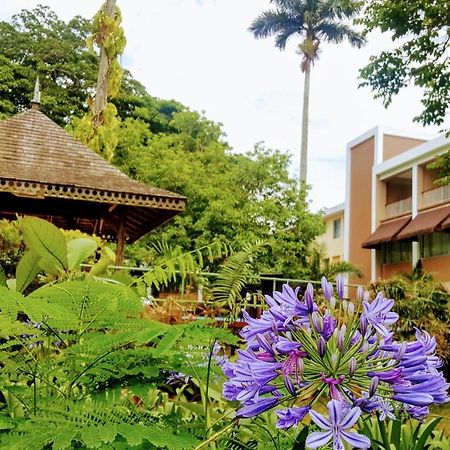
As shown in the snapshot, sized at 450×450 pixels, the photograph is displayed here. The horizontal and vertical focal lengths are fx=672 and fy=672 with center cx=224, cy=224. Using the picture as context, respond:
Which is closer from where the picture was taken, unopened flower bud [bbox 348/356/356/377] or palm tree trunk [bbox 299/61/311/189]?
unopened flower bud [bbox 348/356/356/377]

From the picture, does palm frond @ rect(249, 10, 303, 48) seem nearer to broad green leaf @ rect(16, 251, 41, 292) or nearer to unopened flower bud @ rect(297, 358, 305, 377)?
broad green leaf @ rect(16, 251, 41, 292)

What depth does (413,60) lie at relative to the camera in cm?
1366

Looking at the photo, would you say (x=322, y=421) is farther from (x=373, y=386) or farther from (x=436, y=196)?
(x=436, y=196)

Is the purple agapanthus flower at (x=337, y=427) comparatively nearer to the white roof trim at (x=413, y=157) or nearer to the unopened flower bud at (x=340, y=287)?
the unopened flower bud at (x=340, y=287)

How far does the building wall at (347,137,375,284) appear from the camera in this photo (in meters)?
31.1

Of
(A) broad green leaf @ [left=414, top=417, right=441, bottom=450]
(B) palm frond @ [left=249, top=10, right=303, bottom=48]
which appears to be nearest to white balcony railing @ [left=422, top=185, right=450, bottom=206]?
(B) palm frond @ [left=249, top=10, right=303, bottom=48]

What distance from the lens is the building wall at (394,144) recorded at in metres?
30.5

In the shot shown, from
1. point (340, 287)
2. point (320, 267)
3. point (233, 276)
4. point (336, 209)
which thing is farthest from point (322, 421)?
point (336, 209)

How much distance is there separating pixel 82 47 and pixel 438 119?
2213 centimetres

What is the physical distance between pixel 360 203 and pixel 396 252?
11.9ft

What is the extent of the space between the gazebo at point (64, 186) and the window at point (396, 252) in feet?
57.9

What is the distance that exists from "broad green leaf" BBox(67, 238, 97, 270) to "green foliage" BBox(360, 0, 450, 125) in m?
11.8

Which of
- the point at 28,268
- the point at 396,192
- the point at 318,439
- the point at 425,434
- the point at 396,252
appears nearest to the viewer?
the point at 318,439

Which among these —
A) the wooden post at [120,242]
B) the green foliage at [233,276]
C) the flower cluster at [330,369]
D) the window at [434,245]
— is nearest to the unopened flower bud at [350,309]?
the flower cluster at [330,369]
